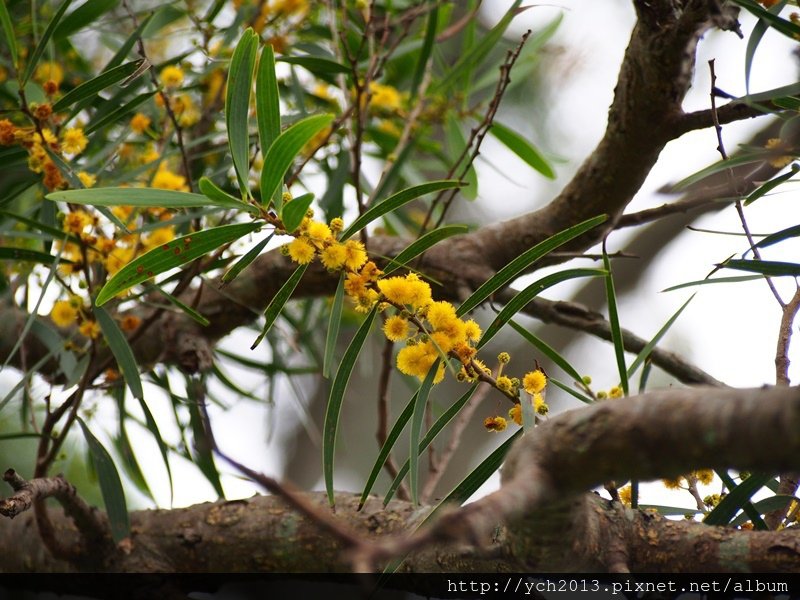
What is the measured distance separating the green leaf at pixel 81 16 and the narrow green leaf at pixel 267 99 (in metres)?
0.54

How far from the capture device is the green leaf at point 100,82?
Result: 2.74 feet

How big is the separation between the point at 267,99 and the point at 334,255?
146 millimetres

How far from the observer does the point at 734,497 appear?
735 millimetres

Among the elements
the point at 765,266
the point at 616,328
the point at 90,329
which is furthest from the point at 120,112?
the point at 765,266

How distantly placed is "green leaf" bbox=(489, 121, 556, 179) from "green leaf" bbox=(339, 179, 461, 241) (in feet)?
2.09

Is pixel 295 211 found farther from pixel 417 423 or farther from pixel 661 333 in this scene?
pixel 661 333

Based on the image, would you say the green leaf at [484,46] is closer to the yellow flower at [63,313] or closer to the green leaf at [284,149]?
the green leaf at [284,149]

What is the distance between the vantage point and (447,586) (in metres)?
0.86

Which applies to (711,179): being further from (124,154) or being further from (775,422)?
(124,154)

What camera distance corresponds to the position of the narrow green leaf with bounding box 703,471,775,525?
28.4 inches

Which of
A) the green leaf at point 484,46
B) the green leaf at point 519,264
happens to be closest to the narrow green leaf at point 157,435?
the green leaf at point 519,264

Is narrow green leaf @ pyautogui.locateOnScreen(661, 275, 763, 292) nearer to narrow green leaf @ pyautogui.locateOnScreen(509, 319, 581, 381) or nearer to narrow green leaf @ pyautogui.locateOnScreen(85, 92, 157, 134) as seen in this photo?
narrow green leaf @ pyautogui.locateOnScreen(509, 319, 581, 381)

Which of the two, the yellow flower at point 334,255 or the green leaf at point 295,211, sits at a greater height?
the green leaf at point 295,211

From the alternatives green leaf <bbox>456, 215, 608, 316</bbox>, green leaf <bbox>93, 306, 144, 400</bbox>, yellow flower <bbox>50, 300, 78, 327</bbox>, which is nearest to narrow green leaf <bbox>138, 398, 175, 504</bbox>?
green leaf <bbox>93, 306, 144, 400</bbox>
